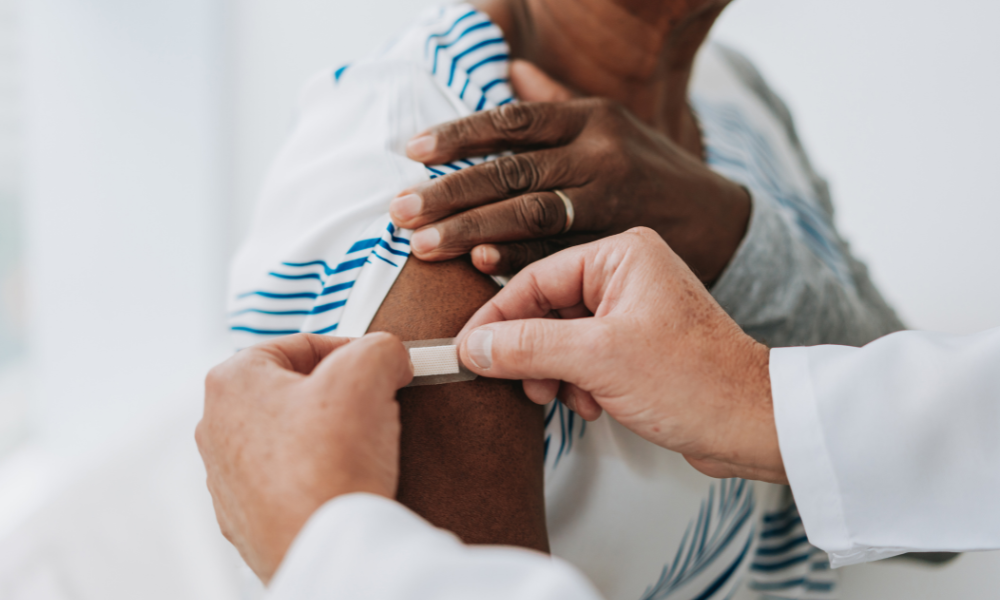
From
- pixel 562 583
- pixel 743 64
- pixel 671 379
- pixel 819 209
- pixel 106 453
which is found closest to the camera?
pixel 562 583

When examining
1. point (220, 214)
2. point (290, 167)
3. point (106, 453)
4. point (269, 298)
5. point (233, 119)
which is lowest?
point (220, 214)

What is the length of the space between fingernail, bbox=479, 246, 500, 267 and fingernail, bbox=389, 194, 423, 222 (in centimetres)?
8

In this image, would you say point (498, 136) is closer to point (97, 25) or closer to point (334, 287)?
point (334, 287)

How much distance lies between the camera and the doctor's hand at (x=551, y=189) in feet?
2.07

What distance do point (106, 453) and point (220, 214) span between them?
1.39 meters

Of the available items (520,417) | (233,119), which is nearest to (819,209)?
(520,417)

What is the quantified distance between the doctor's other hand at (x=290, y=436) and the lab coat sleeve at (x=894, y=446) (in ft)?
1.27

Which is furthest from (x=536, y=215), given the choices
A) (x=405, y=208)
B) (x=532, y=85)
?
(x=532, y=85)

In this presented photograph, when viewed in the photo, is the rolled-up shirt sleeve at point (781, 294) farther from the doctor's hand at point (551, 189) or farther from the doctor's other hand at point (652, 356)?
the doctor's other hand at point (652, 356)

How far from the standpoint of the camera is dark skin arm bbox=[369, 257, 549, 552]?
1.83 ft

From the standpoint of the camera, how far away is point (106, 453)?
0.86 m

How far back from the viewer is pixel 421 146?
0.67 meters

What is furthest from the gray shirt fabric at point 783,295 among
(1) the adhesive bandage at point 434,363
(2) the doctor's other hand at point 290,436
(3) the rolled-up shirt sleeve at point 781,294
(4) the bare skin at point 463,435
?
(2) the doctor's other hand at point 290,436

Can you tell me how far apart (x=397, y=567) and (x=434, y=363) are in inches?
9.8
